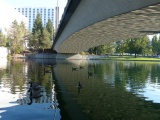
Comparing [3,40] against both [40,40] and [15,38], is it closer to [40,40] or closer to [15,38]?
[15,38]

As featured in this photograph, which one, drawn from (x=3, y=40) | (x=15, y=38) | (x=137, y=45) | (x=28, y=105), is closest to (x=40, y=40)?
(x=15, y=38)

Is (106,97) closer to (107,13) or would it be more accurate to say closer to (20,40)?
(107,13)

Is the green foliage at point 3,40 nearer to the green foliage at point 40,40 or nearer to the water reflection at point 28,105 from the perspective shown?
the green foliage at point 40,40

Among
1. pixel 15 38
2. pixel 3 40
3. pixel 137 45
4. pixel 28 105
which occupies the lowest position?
pixel 28 105

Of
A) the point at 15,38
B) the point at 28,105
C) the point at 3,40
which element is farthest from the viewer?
the point at 3,40

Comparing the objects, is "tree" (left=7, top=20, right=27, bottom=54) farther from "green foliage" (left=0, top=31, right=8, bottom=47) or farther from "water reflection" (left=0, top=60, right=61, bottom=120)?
"water reflection" (left=0, top=60, right=61, bottom=120)

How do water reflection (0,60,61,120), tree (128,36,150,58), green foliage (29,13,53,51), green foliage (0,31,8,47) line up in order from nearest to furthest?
water reflection (0,60,61,120)
tree (128,36,150,58)
green foliage (0,31,8,47)
green foliage (29,13,53,51)

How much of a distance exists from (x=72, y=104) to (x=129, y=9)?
9012mm

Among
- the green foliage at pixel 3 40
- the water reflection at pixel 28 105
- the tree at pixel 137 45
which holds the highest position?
the green foliage at pixel 3 40

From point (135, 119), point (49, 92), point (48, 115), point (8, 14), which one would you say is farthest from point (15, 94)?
point (8, 14)

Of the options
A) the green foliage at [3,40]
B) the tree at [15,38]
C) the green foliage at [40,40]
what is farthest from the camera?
the green foliage at [40,40]

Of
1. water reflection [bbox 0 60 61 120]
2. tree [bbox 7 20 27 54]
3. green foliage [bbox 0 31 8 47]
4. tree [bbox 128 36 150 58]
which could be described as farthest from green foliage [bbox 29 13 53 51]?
water reflection [bbox 0 60 61 120]

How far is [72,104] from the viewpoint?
72.6 feet

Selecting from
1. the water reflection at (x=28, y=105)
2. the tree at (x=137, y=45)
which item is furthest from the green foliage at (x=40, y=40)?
the water reflection at (x=28, y=105)
